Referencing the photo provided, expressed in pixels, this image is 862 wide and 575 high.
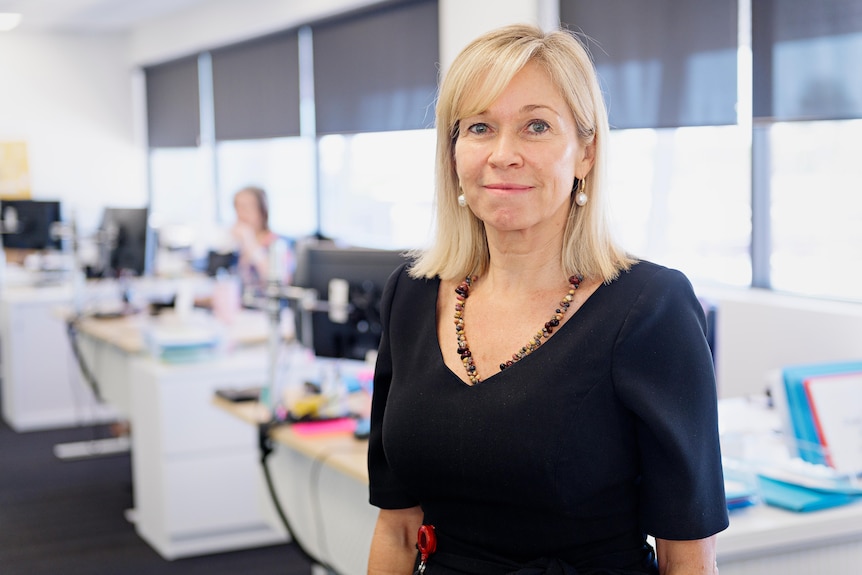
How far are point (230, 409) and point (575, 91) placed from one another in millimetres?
2042

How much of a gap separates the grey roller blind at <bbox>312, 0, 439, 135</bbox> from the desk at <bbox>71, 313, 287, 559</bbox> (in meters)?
1.83

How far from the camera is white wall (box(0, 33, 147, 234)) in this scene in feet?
26.9

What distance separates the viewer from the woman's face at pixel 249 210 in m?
5.69

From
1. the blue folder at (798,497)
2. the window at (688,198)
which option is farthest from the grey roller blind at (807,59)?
the blue folder at (798,497)

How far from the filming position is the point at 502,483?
1.39 meters

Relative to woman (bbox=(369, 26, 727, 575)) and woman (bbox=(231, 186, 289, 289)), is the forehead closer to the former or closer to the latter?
woman (bbox=(369, 26, 727, 575))

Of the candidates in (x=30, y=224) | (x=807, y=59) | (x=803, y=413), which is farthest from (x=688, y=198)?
(x=30, y=224)

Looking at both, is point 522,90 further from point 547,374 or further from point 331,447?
point 331,447

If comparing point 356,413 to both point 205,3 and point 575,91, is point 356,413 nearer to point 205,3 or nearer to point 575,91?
point 575,91

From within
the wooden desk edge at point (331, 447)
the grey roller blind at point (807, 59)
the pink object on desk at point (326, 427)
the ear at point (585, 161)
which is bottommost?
the wooden desk edge at point (331, 447)

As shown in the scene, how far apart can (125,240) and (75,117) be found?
146 inches

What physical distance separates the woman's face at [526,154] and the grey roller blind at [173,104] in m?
6.77

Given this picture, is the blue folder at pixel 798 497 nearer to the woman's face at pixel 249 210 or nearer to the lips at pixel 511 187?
the lips at pixel 511 187

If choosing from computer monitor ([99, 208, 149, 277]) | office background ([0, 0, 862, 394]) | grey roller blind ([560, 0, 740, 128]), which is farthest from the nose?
computer monitor ([99, 208, 149, 277])
